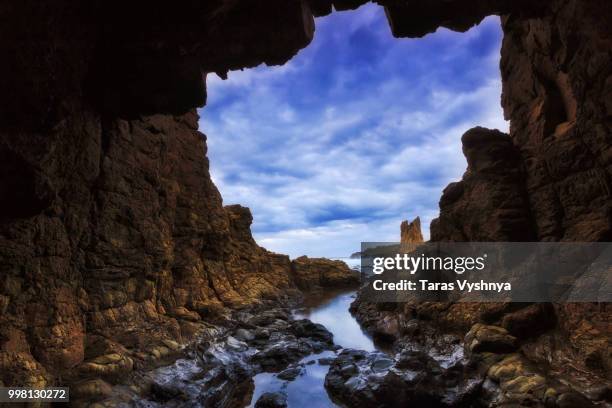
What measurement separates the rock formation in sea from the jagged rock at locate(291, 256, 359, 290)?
51413mm

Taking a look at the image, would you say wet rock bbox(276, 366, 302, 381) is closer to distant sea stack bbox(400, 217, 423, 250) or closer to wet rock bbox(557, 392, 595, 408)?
wet rock bbox(557, 392, 595, 408)

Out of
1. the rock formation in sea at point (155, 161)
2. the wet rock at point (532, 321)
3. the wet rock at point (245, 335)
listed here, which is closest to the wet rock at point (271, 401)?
the rock formation in sea at point (155, 161)

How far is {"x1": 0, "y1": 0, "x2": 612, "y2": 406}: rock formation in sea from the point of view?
413 inches

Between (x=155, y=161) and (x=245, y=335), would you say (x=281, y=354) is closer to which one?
(x=245, y=335)

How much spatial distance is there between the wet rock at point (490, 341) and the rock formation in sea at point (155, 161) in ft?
→ 1.72

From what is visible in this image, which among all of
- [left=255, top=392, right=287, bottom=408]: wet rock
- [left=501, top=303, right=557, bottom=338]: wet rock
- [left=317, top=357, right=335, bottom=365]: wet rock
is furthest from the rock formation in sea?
[left=317, top=357, right=335, bottom=365]: wet rock

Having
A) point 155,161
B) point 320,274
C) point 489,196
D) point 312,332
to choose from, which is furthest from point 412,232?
point 155,161

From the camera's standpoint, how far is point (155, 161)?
19312 mm

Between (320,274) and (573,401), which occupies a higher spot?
(320,274)

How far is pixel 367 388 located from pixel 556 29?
19.0m

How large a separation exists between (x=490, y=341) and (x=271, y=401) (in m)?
9.89

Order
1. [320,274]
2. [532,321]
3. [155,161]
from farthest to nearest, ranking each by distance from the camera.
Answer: [320,274]
[155,161]
[532,321]

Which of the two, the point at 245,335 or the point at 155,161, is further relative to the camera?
the point at 245,335

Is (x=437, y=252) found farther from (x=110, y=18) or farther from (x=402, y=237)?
(x=402, y=237)
